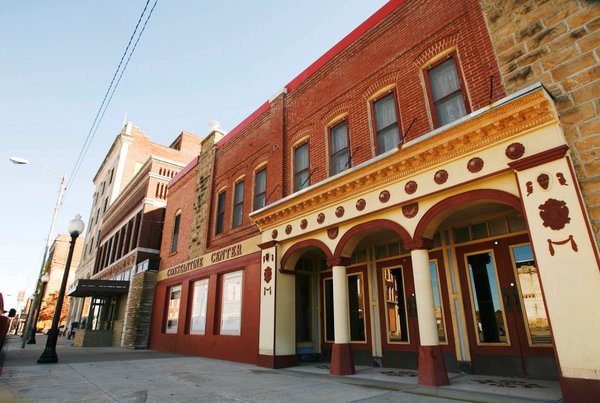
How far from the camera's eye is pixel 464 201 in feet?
22.6

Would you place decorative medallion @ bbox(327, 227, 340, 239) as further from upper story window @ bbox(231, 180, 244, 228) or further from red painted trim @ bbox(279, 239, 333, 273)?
upper story window @ bbox(231, 180, 244, 228)

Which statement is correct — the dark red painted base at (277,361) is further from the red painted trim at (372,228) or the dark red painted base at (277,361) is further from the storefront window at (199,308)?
the storefront window at (199,308)

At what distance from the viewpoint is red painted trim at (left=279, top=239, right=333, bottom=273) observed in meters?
Answer: 9.87

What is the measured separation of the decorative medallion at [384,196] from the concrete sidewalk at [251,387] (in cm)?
404

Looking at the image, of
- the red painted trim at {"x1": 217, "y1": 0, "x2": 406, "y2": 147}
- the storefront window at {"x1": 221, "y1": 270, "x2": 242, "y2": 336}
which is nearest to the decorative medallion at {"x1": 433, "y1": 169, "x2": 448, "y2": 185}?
the red painted trim at {"x1": 217, "y1": 0, "x2": 406, "y2": 147}

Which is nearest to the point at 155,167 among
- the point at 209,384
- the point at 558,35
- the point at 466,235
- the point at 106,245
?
the point at 106,245

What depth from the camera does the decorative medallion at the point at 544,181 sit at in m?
5.66

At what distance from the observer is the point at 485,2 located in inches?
305

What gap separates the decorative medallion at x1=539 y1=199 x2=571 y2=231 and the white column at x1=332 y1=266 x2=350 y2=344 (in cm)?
506

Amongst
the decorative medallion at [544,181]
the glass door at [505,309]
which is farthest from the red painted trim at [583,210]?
the glass door at [505,309]

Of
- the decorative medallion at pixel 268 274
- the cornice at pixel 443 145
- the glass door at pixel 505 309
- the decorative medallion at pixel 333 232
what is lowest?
the glass door at pixel 505 309

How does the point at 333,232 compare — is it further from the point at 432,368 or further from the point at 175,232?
the point at 175,232

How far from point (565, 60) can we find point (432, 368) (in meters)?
6.24

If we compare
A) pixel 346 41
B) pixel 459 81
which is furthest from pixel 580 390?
pixel 346 41
